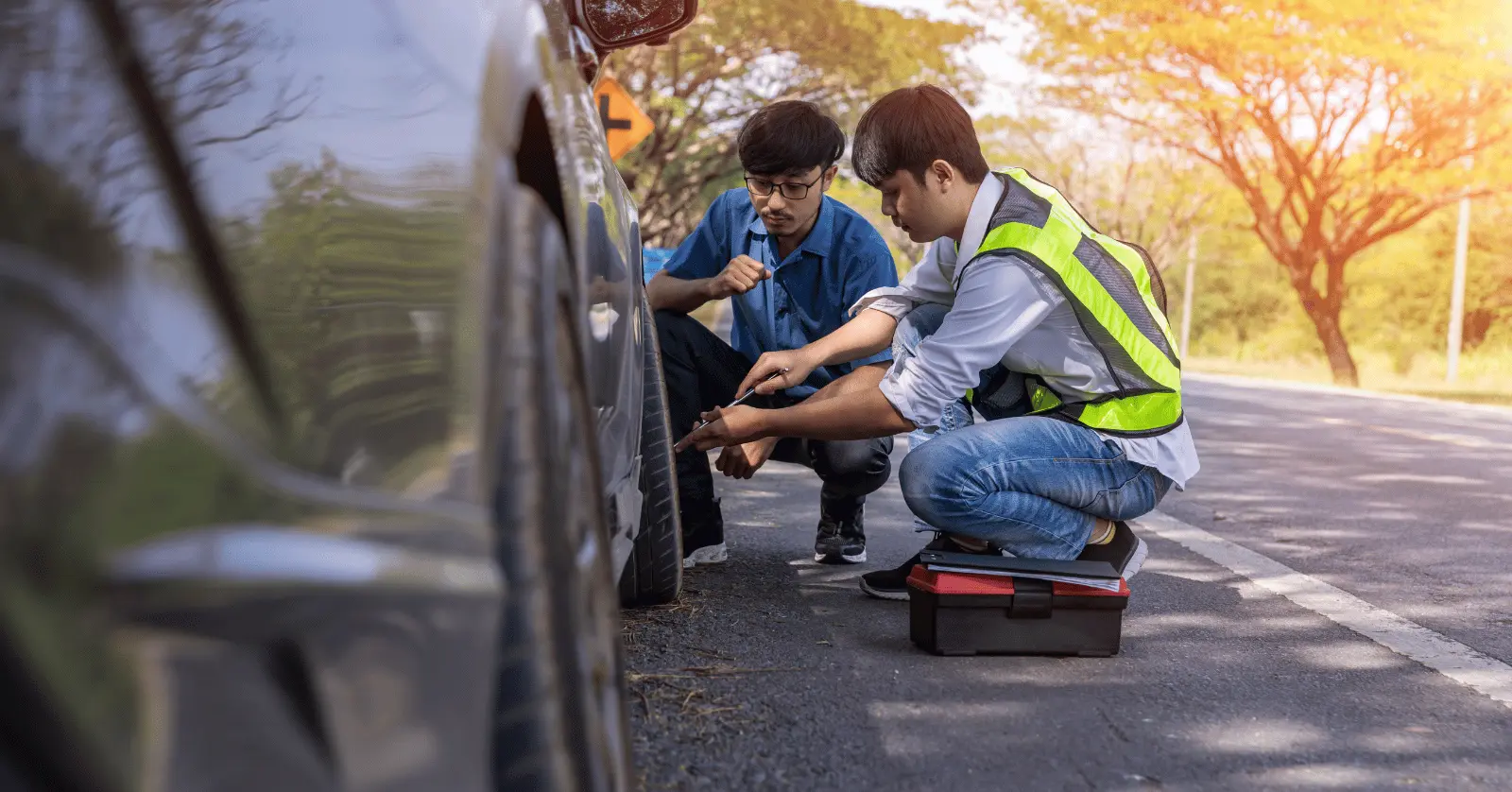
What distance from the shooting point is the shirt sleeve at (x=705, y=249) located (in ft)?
15.7

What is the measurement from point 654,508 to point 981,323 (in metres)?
0.90

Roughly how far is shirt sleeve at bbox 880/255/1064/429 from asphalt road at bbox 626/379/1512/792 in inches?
24.3

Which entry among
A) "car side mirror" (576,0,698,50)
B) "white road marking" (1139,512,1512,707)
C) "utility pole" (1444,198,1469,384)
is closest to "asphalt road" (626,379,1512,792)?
"white road marking" (1139,512,1512,707)

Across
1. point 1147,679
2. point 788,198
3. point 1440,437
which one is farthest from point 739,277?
point 1440,437

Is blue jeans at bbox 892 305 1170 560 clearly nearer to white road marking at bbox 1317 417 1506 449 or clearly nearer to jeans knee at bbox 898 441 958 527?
jeans knee at bbox 898 441 958 527

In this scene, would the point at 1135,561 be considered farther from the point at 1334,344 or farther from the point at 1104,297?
the point at 1334,344

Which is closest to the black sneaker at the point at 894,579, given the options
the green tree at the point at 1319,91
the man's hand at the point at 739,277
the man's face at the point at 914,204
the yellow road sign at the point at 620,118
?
the man's face at the point at 914,204

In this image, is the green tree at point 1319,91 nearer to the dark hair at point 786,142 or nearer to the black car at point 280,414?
the dark hair at point 786,142

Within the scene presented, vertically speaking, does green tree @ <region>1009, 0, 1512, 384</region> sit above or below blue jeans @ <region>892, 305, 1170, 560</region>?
above

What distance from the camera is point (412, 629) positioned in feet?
3.37

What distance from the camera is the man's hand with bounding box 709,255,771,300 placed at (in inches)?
168

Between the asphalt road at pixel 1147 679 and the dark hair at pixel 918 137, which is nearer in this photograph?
the asphalt road at pixel 1147 679

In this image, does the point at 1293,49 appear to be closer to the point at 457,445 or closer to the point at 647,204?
the point at 647,204

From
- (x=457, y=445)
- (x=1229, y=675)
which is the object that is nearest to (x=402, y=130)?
(x=457, y=445)
